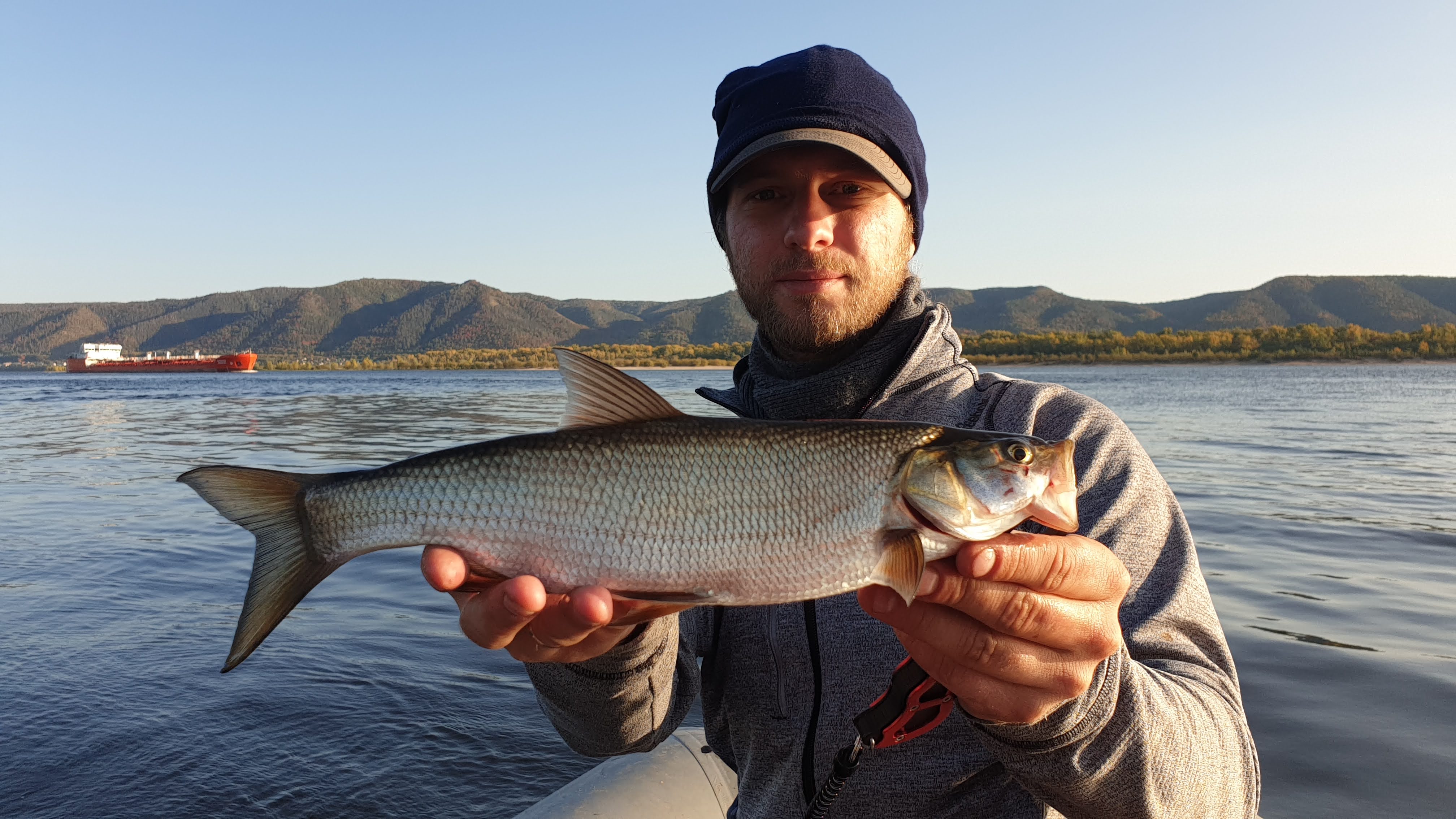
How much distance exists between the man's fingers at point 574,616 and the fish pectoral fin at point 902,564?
2.24 feet

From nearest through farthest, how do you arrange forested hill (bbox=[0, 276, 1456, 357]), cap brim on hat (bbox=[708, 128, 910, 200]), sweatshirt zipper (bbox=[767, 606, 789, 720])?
sweatshirt zipper (bbox=[767, 606, 789, 720]) < cap brim on hat (bbox=[708, 128, 910, 200]) < forested hill (bbox=[0, 276, 1456, 357])

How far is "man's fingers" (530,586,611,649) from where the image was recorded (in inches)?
87.0

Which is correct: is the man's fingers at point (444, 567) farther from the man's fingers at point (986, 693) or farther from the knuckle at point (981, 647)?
the knuckle at point (981, 647)

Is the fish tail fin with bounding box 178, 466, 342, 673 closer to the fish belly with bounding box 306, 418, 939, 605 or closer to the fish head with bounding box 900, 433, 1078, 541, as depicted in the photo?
the fish belly with bounding box 306, 418, 939, 605

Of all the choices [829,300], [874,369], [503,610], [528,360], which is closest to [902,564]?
[503,610]

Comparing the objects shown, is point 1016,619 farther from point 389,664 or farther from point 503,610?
point 389,664

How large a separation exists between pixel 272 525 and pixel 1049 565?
6.84 ft

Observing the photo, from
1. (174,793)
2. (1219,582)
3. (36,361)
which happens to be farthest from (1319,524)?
(36,361)

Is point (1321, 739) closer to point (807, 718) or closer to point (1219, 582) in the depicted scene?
point (1219, 582)

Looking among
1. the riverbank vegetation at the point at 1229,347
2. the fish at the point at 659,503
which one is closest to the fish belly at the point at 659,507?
the fish at the point at 659,503

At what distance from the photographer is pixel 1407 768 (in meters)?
5.39

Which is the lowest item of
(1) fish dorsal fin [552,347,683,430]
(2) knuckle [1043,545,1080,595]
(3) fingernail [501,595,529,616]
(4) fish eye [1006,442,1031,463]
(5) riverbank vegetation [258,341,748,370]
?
(5) riverbank vegetation [258,341,748,370]

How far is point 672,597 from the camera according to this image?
7.36 ft

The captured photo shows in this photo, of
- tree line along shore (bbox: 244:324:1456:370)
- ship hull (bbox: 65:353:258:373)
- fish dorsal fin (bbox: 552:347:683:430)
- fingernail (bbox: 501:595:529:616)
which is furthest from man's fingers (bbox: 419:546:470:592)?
ship hull (bbox: 65:353:258:373)
